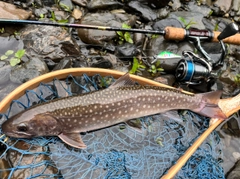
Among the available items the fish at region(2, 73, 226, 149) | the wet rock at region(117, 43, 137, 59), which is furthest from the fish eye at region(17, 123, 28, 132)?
the wet rock at region(117, 43, 137, 59)

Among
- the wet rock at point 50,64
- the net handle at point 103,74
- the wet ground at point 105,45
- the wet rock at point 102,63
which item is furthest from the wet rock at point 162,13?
the wet rock at point 50,64

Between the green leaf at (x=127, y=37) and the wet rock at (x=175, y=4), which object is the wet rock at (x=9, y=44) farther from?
the wet rock at (x=175, y=4)

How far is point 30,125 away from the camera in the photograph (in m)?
3.20

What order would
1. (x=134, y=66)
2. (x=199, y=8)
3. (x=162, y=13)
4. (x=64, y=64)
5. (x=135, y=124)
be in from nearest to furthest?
1. (x=135, y=124)
2. (x=64, y=64)
3. (x=134, y=66)
4. (x=162, y=13)
5. (x=199, y=8)

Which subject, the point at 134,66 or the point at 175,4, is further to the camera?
the point at 175,4

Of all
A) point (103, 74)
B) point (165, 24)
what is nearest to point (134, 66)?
point (103, 74)

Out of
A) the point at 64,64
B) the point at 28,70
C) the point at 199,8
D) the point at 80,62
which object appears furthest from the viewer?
the point at 199,8

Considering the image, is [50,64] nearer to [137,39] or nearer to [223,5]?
[137,39]

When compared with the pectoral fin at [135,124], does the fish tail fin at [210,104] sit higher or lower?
higher

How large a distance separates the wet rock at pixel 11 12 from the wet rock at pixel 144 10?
1981mm

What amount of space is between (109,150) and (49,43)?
2.07 m

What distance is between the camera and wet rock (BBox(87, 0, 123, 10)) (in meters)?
5.28

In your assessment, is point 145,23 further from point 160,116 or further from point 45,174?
point 45,174

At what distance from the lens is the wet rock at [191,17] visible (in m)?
5.66
